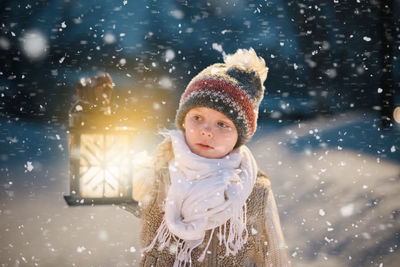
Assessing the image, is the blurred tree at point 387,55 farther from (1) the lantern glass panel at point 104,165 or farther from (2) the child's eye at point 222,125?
(1) the lantern glass panel at point 104,165

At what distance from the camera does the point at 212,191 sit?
1.46 m

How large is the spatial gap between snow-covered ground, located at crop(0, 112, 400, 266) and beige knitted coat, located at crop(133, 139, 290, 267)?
0.76 m

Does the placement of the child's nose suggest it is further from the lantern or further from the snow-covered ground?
the snow-covered ground

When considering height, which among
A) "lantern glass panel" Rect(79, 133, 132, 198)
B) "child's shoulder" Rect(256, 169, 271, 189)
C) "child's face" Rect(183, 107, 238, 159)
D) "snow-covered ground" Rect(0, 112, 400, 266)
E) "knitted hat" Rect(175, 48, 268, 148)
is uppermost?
"knitted hat" Rect(175, 48, 268, 148)

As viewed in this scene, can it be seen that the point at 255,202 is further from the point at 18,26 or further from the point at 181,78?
the point at 18,26

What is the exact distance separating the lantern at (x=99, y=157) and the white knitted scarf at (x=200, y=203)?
171mm

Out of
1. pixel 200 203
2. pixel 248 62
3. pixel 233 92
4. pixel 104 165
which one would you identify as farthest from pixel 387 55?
pixel 104 165

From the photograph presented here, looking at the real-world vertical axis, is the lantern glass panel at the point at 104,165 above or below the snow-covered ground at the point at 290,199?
above

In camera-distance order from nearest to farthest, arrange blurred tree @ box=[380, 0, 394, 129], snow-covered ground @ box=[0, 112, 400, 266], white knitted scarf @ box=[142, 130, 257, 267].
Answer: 1. white knitted scarf @ box=[142, 130, 257, 267]
2. snow-covered ground @ box=[0, 112, 400, 266]
3. blurred tree @ box=[380, 0, 394, 129]

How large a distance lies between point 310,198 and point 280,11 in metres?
1.24

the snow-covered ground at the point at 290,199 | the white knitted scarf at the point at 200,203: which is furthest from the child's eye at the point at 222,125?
the snow-covered ground at the point at 290,199

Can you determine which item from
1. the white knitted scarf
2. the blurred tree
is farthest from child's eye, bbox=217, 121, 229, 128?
the blurred tree

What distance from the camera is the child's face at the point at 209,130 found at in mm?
1491

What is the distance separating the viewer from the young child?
4.79 feet
